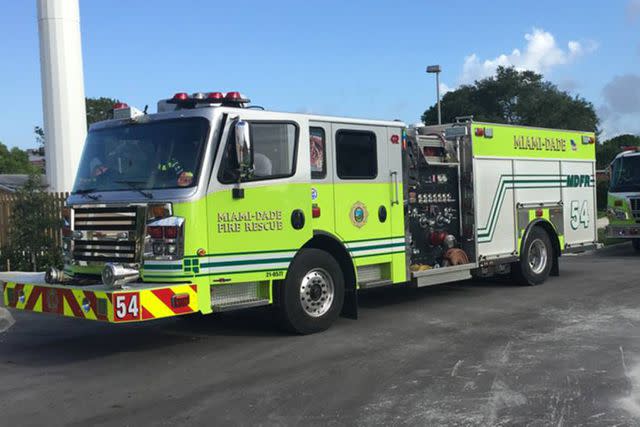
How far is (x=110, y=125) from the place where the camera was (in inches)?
318

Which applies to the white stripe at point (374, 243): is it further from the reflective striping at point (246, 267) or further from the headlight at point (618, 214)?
the headlight at point (618, 214)

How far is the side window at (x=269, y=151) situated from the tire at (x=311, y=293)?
103cm

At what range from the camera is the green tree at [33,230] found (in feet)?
46.8

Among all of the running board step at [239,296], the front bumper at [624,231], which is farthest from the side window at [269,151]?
the front bumper at [624,231]

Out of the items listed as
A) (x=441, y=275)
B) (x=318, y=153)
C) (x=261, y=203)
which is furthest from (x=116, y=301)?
(x=441, y=275)

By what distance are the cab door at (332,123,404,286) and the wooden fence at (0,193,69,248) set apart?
8.20 meters

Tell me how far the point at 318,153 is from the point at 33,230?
8436mm

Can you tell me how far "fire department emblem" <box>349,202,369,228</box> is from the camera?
872 centimetres

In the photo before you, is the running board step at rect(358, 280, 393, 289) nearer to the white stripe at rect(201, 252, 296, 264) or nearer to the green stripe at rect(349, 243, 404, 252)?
the green stripe at rect(349, 243, 404, 252)

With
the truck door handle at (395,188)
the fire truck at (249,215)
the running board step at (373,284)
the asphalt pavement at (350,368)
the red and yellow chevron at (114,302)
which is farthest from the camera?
the truck door handle at (395,188)

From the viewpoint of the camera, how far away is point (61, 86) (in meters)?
16.2

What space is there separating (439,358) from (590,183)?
767 centimetres

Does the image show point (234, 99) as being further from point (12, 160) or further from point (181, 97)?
point (12, 160)

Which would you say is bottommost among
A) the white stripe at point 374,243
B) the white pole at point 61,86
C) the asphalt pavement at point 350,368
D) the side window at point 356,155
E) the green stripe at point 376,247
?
the asphalt pavement at point 350,368
